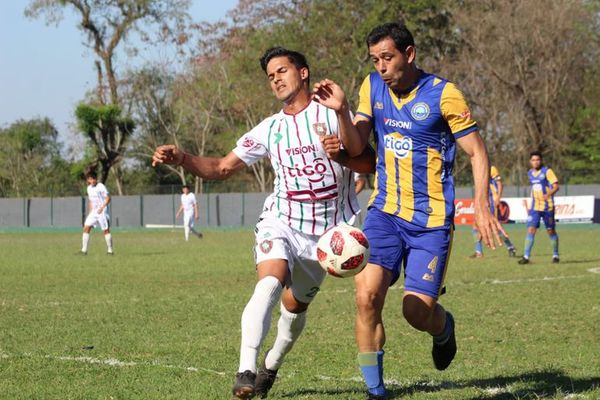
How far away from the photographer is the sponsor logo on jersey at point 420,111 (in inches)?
247

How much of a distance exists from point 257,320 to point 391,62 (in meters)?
1.82

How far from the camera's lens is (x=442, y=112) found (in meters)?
6.27

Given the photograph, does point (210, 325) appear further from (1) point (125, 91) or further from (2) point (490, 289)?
(1) point (125, 91)

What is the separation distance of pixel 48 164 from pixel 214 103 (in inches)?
793

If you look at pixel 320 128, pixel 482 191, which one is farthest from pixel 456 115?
pixel 320 128

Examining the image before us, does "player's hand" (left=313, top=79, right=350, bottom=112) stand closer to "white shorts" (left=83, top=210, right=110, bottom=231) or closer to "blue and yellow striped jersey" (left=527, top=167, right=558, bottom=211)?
"blue and yellow striped jersey" (left=527, top=167, right=558, bottom=211)

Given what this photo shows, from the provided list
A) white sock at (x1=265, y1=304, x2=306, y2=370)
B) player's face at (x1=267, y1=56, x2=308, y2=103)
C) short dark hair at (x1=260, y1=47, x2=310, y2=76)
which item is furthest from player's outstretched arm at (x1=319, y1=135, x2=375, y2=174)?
white sock at (x1=265, y1=304, x2=306, y2=370)

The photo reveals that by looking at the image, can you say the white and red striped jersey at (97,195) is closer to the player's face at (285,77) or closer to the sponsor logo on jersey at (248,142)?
the sponsor logo on jersey at (248,142)

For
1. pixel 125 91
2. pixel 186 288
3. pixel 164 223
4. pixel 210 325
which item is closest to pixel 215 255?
pixel 186 288

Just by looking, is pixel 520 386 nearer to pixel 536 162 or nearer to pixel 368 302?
pixel 368 302

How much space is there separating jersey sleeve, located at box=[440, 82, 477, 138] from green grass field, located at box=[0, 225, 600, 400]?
170 centimetres

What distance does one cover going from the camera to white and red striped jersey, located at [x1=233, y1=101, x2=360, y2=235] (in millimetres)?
6477

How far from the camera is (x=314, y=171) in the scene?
648cm

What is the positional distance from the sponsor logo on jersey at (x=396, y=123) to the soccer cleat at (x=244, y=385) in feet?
5.94
